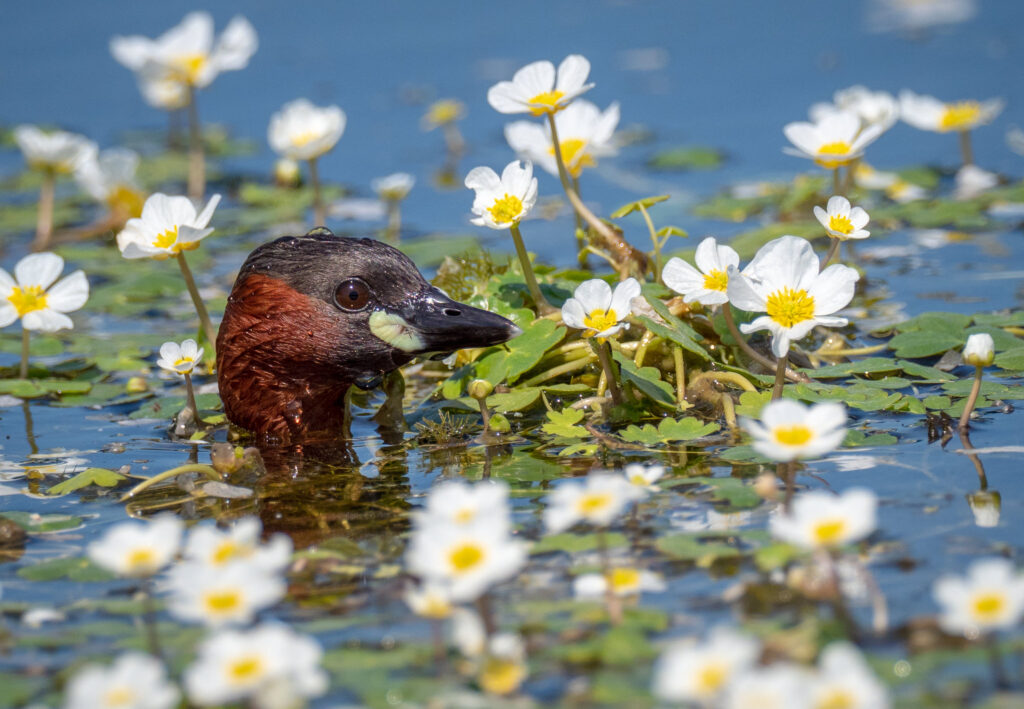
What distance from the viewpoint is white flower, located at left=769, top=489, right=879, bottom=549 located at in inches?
91.7

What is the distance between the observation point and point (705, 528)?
3154 millimetres

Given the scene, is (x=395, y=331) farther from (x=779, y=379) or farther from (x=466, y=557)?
(x=466, y=557)

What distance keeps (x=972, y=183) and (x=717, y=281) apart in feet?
13.8

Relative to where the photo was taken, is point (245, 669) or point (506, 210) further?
point (506, 210)

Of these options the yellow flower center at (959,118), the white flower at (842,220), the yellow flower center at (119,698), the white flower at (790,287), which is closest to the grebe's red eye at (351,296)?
the white flower at (790,287)

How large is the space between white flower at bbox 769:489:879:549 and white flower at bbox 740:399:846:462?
9.9 inches

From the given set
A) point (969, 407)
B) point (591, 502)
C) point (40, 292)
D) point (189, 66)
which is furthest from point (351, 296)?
point (189, 66)

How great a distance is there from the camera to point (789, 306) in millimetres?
3484

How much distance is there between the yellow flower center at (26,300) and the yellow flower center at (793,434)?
3.06 m

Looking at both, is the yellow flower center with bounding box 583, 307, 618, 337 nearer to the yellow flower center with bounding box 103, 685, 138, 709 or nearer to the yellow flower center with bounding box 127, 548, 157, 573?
the yellow flower center with bounding box 127, 548, 157, 573

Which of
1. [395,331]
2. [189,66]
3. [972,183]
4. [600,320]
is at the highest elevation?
[189,66]

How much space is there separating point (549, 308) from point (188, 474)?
55.6 inches

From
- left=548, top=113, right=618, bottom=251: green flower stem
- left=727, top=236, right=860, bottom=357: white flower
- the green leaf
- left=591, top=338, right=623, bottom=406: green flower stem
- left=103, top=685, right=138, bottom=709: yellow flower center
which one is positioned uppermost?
left=548, top=113, right=618, bottom=251: green flower stem

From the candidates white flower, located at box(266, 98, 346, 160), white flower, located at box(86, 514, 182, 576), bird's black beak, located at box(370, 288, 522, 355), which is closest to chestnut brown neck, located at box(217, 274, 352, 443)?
bird's black beak, located at box(370, 288, 522, 355)
